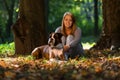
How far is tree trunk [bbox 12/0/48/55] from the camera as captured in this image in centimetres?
1421

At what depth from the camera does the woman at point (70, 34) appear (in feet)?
36.9

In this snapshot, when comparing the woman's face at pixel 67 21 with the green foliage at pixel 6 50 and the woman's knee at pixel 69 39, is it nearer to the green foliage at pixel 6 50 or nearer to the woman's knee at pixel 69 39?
the woman's knee at pixel 69 39

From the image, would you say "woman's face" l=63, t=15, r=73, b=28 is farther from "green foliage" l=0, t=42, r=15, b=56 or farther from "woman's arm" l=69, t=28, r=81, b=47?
"green foliage" l=0, t=42, r=15, b=56

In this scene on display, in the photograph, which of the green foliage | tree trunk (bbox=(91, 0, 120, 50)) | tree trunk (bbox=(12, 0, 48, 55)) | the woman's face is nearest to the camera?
the woman's face

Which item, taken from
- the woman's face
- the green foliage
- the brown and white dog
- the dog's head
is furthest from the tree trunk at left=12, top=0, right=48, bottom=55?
the dog's head

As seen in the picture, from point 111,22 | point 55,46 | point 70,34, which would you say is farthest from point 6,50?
point 55,46

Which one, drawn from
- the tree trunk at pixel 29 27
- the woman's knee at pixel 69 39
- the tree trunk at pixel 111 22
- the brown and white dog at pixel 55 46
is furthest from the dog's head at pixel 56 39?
the tree trunk at pixel 111 22

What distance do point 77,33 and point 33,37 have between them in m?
3.03

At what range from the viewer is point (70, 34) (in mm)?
11477

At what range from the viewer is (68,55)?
11.3 meters

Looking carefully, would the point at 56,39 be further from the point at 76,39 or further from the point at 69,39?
the point at 76,39

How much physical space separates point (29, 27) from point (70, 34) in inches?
118

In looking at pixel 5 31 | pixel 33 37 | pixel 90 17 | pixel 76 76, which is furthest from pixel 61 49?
Result: pixel 90 17

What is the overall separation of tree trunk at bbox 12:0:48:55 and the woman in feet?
8.96
